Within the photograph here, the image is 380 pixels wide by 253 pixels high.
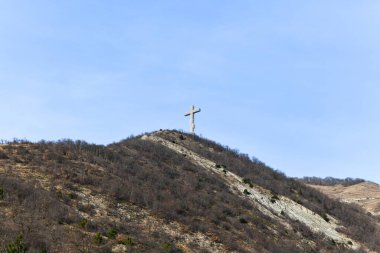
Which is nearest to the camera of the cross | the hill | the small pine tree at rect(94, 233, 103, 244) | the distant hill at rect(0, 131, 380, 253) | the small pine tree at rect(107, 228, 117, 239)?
the small pine tree at rect(94, 233, 103, 244)

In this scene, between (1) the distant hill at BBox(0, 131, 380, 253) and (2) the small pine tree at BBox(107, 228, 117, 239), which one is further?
(2) the small pine tree at BBox(107, 228, 117, 239)

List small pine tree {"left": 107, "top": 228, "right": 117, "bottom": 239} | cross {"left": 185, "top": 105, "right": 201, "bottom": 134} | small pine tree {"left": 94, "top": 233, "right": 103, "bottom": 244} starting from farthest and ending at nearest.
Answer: cross {"left": 185, "top": 105, "right": 201, "bottom": 134}, small pine tree {"left": 107, "top": 228, "right": 117, "bottom": 239}, small pine tree {"left": 94, "top": 233, "right": 103, "bottom": 244}

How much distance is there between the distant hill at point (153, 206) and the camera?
2094 cm

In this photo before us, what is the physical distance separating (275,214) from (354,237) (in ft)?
26.0

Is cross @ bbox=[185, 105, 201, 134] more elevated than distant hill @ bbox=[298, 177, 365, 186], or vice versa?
cross @ bbox=[185, 105, 201, 134]

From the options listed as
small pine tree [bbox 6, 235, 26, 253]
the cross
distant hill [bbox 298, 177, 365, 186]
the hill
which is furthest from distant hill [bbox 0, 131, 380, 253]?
distant hill [bbox 298, 177, 365, 186]

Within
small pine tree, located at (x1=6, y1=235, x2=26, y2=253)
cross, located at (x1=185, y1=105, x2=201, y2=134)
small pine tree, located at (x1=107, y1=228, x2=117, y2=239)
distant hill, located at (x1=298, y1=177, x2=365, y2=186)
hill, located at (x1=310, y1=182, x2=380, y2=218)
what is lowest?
small pine tree, located at (x1=6, y1=235, x2=26, y2=253)

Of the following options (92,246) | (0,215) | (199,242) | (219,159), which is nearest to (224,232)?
(199,242)

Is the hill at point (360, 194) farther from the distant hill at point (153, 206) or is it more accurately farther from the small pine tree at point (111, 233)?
the small pine tree at point (111, 233)

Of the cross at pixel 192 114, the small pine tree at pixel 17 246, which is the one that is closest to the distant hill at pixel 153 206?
the small pine tree at pixel 17 246

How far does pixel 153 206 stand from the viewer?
27359 mm

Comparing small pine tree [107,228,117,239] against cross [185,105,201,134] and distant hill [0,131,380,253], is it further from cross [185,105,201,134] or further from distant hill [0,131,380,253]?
cross [185,105,201,134]

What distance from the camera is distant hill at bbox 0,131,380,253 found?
2094 cm

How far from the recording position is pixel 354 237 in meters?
38.2
